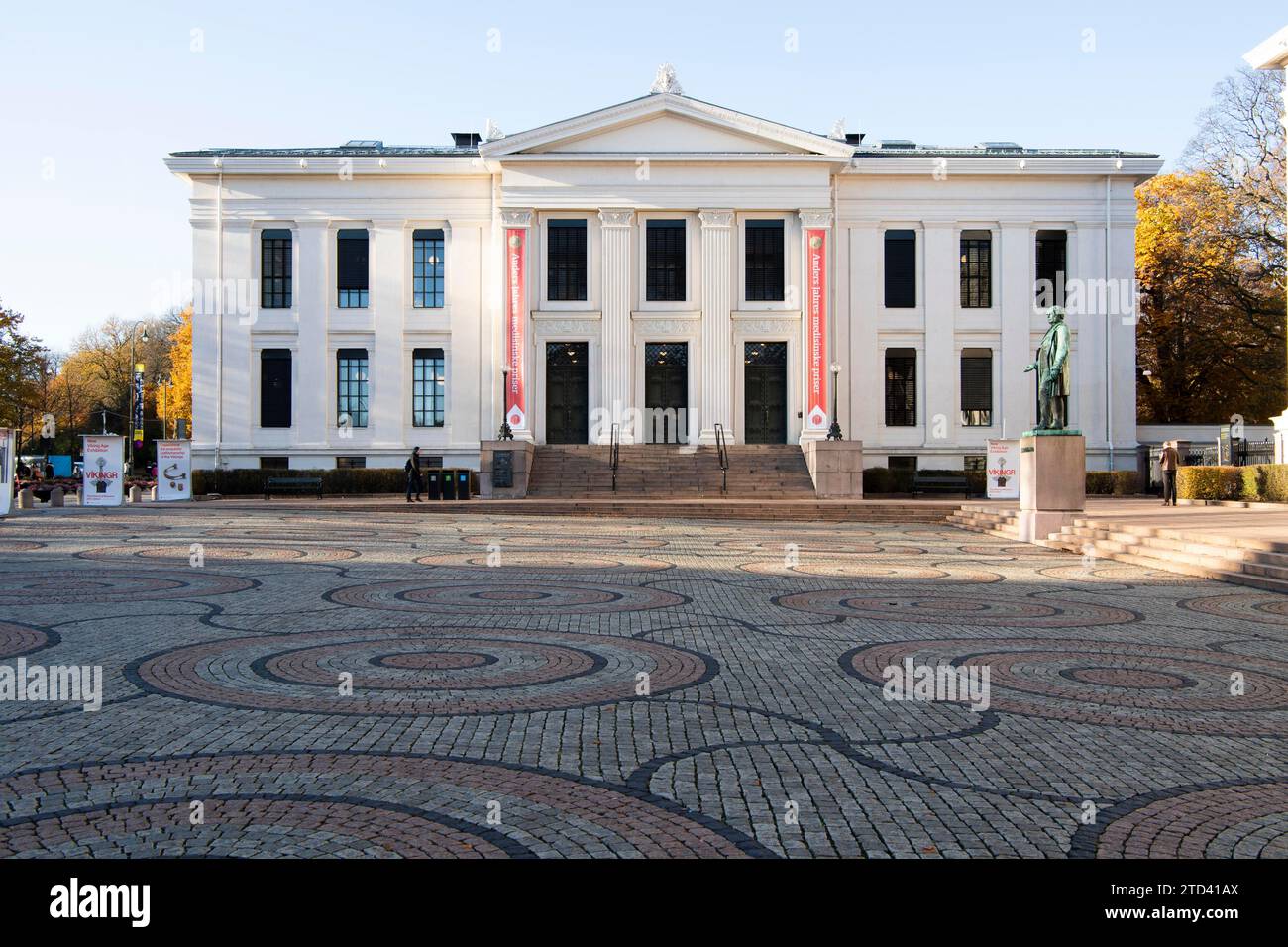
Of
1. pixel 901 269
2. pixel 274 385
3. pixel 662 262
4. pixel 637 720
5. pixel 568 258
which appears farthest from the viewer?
pixel 901 269

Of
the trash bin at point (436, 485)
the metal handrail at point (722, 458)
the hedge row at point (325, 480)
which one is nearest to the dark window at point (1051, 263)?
the metal handrail at point (722, 458)

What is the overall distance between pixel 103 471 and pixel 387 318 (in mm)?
13378

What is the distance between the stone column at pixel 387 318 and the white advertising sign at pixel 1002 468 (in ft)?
73.8

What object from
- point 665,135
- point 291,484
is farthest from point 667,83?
point 291,484

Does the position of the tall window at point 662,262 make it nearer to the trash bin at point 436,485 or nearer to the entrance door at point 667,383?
the entrance door at point 667,383

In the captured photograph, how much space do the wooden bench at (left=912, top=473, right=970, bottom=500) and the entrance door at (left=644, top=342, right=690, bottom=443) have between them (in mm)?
9185

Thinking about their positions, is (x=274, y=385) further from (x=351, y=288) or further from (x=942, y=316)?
(x=942, y=316)

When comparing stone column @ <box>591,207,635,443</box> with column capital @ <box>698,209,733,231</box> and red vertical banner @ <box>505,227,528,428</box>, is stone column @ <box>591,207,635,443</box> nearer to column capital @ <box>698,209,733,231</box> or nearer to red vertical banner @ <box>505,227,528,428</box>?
column capital @ <box>698,209,733,231</box>

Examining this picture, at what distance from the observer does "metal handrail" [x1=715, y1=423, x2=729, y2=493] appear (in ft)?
113

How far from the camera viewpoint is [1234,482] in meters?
27.7

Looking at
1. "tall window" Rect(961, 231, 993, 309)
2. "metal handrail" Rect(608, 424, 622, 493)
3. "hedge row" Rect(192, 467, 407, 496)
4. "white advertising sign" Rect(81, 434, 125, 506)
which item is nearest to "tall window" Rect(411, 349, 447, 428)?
"hedge row" Rect(192, 467, 407, 496)

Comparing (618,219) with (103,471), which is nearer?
(103,471)

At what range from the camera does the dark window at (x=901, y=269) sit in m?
43.0

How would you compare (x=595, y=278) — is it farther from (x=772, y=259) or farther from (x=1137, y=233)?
(x=1137, y=233)
